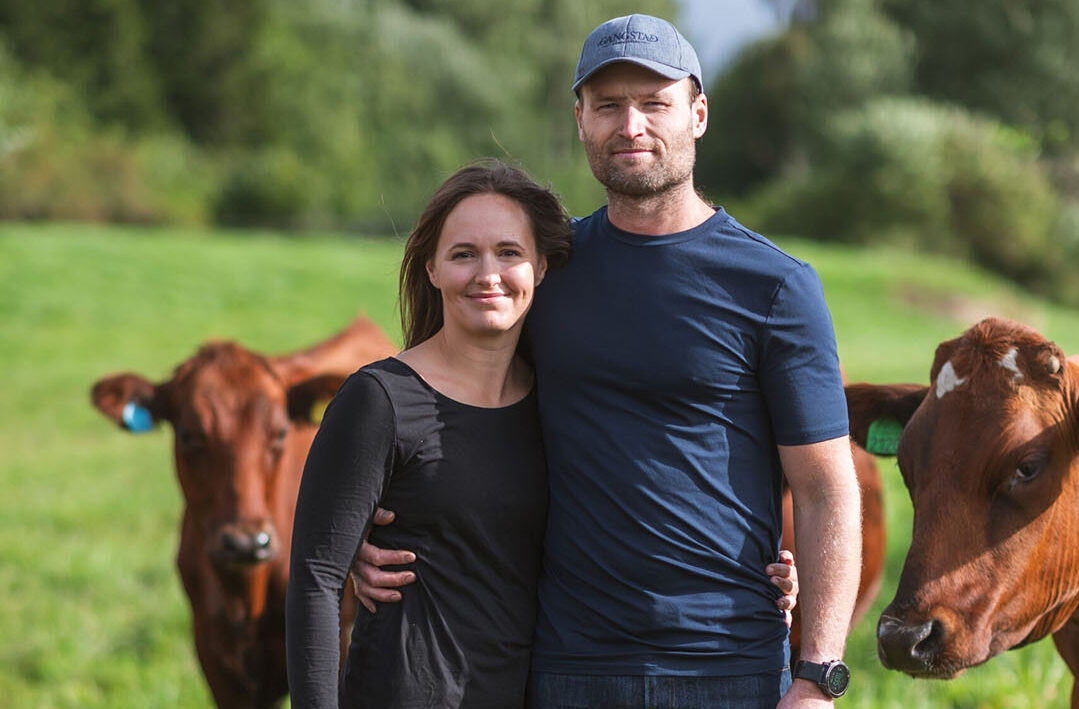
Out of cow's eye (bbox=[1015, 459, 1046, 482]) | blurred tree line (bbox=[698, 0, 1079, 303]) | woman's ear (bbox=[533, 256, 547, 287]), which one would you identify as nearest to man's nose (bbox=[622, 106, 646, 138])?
woman's ear (bbox=[533, 256, 547, 287])

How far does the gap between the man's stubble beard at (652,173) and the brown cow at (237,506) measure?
224 centimetres

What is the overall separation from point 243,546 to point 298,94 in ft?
126

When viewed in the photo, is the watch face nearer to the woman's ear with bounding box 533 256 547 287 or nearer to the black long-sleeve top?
the black long-sleeve top

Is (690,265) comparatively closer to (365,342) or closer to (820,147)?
(365,342)

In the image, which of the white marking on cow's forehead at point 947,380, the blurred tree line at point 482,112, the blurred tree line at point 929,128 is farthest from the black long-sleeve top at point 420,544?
the blurred tree line at point 929,128

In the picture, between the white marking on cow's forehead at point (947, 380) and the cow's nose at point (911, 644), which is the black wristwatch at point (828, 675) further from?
the white marking on cow's forehead at point (947, 380)

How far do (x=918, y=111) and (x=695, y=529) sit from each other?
113 ft

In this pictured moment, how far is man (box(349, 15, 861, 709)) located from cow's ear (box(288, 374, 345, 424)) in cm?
220

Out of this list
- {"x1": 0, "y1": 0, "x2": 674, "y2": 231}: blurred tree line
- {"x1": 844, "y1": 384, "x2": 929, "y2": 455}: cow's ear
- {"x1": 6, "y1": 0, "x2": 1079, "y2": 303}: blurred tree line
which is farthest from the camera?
{"x1": 0, "y1": 0, "x2": 674, "y2": 231}: blurred tree line

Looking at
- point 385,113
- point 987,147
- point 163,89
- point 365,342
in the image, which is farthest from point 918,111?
point 365,342

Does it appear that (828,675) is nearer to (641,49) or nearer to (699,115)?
(699,115)

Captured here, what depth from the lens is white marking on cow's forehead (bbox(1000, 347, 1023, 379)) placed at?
3173 millimetres

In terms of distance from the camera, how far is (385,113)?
137ft

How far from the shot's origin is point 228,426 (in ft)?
15.0
